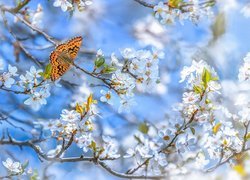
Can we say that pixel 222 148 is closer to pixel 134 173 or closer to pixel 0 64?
pixel 134 173

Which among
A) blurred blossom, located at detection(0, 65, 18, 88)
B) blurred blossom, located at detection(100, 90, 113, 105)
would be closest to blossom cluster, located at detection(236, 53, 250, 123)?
blurred blossom, located at detection(100, 90, 113, 105)

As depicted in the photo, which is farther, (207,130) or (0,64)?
(207,130)

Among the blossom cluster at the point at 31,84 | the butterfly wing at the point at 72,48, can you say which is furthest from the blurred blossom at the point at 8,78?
the butterfly wing at the point at 72,48

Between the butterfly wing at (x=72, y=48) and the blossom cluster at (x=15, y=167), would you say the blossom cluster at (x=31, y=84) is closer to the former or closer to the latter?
the butterfly wing at (x=72, y=48)

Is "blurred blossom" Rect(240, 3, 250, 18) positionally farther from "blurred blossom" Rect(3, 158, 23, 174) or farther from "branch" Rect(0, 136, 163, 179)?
"blurred blossom" Rect(3, 158, 23, 174)

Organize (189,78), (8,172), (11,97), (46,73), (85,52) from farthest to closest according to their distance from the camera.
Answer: (85,52), (11,97), (8,172), (189,78), (46,73)

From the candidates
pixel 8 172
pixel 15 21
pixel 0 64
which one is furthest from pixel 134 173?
pixel 15 21
